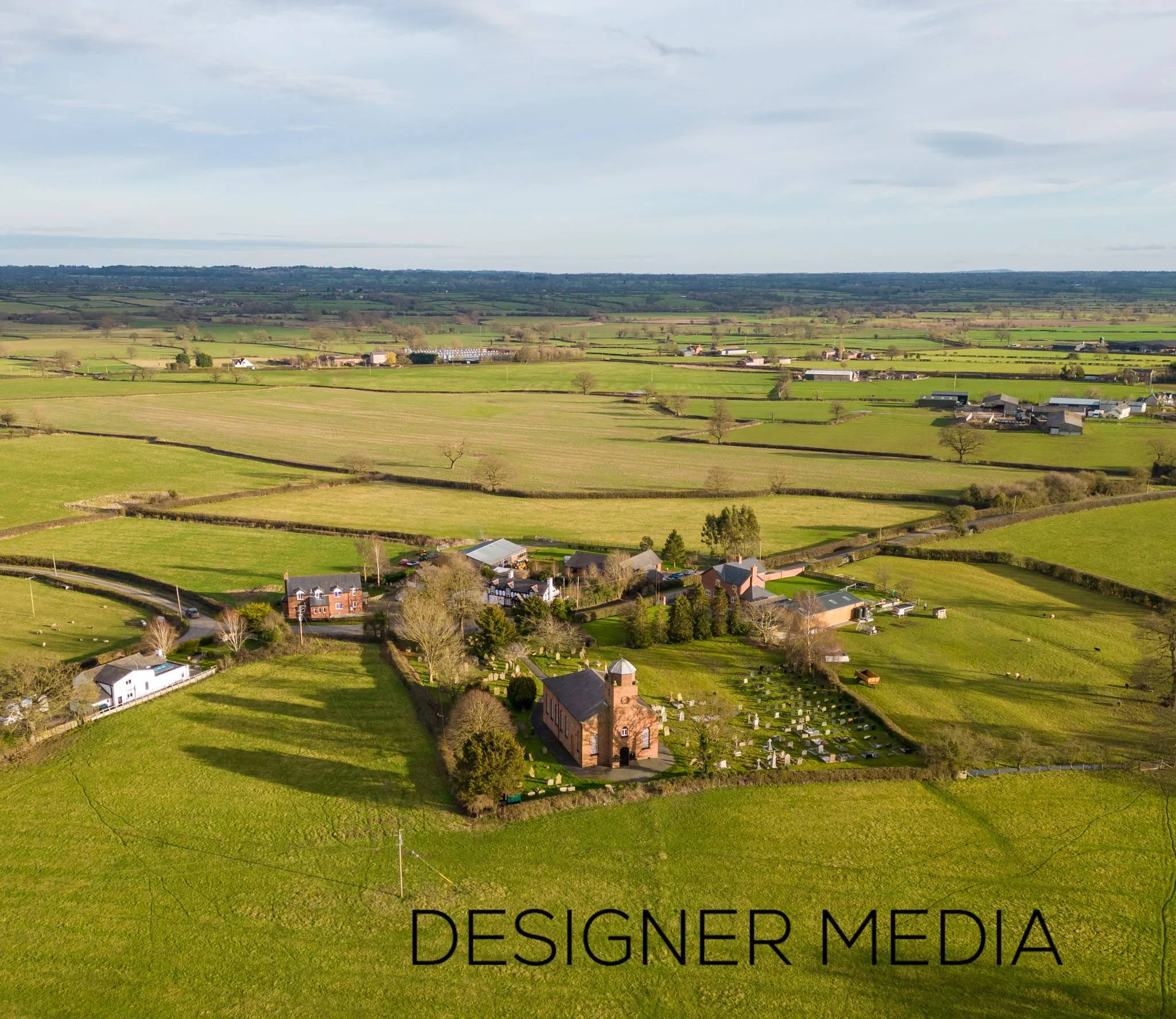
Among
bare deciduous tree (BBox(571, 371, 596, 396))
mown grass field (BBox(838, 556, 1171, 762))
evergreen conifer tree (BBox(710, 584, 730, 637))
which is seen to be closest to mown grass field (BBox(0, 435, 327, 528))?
evergreen conifer tree (BBox(710, 584, 730, 637))

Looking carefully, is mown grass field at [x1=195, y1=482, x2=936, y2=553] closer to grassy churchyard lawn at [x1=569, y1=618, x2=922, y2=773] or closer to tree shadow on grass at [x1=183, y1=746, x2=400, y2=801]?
grassy churchyard lawn at [x1=569, y1=618, x2=922, y2=773]

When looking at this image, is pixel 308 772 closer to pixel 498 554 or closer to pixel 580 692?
pixel 580 692

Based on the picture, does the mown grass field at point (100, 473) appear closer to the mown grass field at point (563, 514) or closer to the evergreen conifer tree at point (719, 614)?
the mown grass field at point (563, 514)

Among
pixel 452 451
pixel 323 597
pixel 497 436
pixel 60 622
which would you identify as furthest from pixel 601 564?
pixel 497 436

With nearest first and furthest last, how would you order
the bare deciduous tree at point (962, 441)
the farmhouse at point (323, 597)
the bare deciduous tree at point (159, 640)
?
the bare deciduous tree at point (159, 640)
the farmhouse at point (323, 597)
the bare deciduous tree at point (962, 441)

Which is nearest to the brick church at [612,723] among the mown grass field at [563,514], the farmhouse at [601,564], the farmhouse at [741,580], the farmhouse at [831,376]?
the farmhouse at [741,580]

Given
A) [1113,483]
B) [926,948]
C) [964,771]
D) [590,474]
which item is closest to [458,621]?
[964,771]
